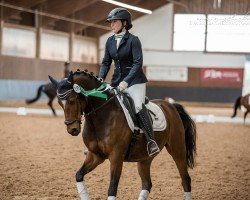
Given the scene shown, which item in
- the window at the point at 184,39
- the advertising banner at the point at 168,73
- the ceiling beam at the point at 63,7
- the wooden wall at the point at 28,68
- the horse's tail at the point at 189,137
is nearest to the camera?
the horse's tail at the point at 189,137

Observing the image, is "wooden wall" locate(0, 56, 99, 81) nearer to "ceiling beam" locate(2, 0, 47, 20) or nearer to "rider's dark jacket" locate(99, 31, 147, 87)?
"ceiling beam" locate(2, 0, 47, 20)

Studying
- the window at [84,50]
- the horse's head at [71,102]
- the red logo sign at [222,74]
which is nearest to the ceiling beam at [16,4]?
the window at [84,50]

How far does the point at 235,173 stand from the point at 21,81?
58.2ft

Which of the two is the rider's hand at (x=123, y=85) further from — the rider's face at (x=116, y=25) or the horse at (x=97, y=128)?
the rider's face at (x=116, y=25)

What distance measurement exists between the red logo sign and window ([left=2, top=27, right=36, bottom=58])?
1080 cm

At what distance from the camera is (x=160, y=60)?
3036cm

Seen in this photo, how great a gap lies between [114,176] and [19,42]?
2059 cm

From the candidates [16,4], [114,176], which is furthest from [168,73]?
[114,176]

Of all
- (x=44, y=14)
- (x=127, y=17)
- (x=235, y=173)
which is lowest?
(x=235, y=173)

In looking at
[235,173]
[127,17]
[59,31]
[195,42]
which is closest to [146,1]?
[195,42]

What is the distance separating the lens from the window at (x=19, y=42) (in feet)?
74.4

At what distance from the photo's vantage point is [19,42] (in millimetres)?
23844

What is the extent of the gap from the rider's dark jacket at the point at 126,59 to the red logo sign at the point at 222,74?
25.5 meters

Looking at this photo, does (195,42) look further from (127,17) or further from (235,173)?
(127,17)
